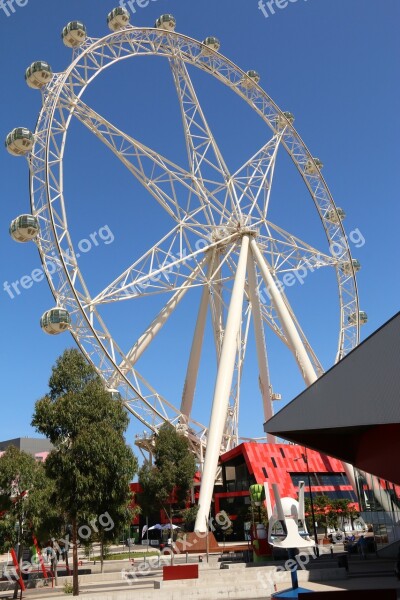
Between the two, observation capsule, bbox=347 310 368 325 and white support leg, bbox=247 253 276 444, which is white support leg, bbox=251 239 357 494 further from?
observation capsule, bbox=347 310 368 325

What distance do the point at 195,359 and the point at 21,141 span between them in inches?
833

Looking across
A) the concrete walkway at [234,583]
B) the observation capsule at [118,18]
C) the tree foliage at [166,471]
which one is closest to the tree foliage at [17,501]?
the concrete walkway at [234,583]

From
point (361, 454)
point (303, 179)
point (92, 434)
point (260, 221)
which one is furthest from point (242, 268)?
point (92, 434)

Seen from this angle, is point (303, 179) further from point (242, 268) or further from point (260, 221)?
point (242, 268)

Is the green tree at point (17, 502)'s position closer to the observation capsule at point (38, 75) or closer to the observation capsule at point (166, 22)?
the observation capsule at point (38, 75)

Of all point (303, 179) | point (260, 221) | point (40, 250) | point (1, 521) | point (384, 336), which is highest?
point (303, 179)

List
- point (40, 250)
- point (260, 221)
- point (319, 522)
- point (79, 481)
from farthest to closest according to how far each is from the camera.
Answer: point (319, 522) → point (260, 221) → point (40, 250) → point (79, 481)

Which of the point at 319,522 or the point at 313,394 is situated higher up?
the point at 313,394

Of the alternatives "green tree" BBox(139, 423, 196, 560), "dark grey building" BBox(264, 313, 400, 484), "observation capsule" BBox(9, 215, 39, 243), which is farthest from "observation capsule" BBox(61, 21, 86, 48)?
"dark grey building" BBox(264, 313, 400, 484)

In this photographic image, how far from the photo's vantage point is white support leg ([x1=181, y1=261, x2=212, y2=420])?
4584 cm

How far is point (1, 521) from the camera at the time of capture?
2606 centimetres

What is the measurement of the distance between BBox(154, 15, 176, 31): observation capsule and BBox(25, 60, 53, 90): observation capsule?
11599 millimetres

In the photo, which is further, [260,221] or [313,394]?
[260,221]

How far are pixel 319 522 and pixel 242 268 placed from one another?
22.4m
